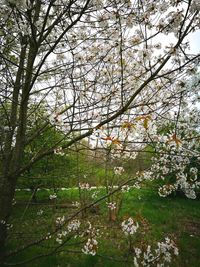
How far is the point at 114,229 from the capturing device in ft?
27.9

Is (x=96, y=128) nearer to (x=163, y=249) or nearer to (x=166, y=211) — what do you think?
(x=163, y=249)

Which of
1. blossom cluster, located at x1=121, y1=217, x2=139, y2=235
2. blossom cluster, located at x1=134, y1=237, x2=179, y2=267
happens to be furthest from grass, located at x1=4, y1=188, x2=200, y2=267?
blossom cluster, located at x1=134, y1=237, x2=179, y2=267

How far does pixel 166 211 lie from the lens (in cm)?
1048

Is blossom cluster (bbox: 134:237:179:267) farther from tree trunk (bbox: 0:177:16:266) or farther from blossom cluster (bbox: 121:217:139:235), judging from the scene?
tree trunk (bbox: 0:177:16:266)

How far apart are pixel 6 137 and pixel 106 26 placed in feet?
7.03

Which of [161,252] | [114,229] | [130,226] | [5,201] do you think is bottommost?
[114,229]

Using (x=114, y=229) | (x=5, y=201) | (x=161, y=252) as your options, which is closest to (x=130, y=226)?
(x=161, y=252)

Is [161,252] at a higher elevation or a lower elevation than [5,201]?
lower

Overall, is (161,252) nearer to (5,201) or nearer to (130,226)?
(130,226)

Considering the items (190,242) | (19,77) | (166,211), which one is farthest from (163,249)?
(166,211)

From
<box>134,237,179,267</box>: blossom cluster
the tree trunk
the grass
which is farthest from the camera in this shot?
the grass

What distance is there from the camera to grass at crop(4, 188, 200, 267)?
21.0ft

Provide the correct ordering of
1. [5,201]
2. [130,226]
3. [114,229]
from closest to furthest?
1. [130,226]
2. [5,201]
3. [114,229]

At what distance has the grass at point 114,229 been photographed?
21.0 feet
